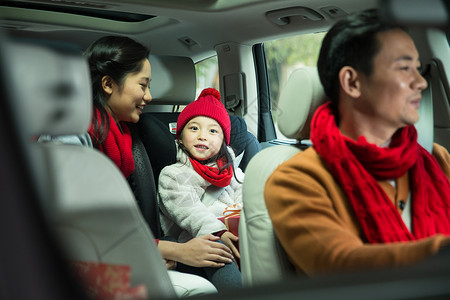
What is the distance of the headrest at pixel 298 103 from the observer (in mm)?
1194

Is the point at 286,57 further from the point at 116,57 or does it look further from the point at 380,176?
the point at 116,57

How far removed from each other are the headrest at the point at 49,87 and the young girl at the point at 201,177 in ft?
2.51

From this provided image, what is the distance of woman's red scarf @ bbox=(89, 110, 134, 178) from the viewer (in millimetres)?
1240

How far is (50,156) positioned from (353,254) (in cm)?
53

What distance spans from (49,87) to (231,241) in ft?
3.23

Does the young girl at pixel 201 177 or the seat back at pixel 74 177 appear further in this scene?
the young girl at pixel 201 177

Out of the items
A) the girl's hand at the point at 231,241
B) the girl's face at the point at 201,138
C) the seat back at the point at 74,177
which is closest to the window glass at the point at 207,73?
the girl's face at the point at 201,138

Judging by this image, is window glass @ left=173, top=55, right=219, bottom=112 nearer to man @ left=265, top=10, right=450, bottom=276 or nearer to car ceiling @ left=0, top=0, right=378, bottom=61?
car ceiling @ left=0, top=0, right=378, bottom=61

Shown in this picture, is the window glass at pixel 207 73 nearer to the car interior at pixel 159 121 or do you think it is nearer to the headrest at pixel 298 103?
the car interior at pixel 159 121

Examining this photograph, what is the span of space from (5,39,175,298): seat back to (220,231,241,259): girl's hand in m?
0.70

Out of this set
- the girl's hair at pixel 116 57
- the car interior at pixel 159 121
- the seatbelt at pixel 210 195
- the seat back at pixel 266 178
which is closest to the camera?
the car interior at pixel 159 121

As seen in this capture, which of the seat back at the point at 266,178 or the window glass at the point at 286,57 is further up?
the window glass at the point at 286,57

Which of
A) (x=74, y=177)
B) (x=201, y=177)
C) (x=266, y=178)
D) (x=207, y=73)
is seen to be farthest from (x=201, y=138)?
(x=74, y=177)

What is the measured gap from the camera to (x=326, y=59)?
108 centimetres
